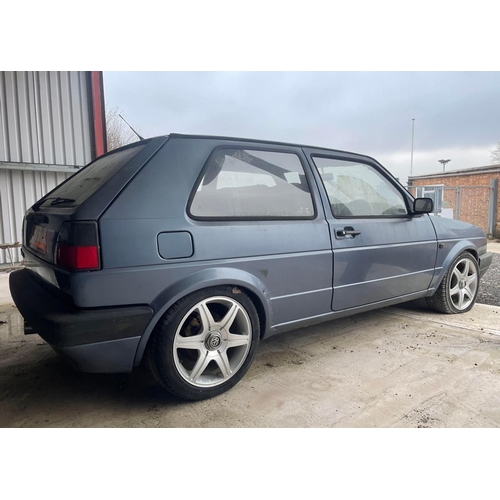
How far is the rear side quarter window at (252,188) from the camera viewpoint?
A: 7.39ft

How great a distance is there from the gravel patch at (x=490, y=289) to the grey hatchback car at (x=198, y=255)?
2.12 m

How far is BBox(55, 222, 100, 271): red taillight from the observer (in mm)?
1854

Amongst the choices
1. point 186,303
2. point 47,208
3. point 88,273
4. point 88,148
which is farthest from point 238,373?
point 88,148

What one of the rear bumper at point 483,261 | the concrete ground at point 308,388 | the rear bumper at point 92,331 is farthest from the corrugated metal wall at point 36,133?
the rear bumper at point 483,261

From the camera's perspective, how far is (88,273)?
185cm

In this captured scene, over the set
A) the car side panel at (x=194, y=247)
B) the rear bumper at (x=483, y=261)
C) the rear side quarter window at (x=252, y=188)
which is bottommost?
the rear bumper at (x=483, y=261)

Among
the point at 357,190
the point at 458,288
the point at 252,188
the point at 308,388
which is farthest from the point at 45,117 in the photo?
the point at 458,288

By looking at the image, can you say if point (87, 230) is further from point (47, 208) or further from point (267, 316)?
point (267, 316)

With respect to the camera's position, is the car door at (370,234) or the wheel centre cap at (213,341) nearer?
the wheel centre cap at (213,341)

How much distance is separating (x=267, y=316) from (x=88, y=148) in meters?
6.15

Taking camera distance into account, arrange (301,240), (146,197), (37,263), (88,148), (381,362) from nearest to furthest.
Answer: (146,197), (37,263), (301,240), (381,362), (88,148)

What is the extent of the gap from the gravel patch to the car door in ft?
4.94

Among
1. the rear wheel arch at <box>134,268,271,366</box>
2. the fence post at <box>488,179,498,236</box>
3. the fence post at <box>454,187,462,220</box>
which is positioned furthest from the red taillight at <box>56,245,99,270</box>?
the fence post at <box>488,179,498,236</box>

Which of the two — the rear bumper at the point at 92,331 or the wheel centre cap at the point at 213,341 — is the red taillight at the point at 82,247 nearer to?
the rear bumper at the point at 92,331
